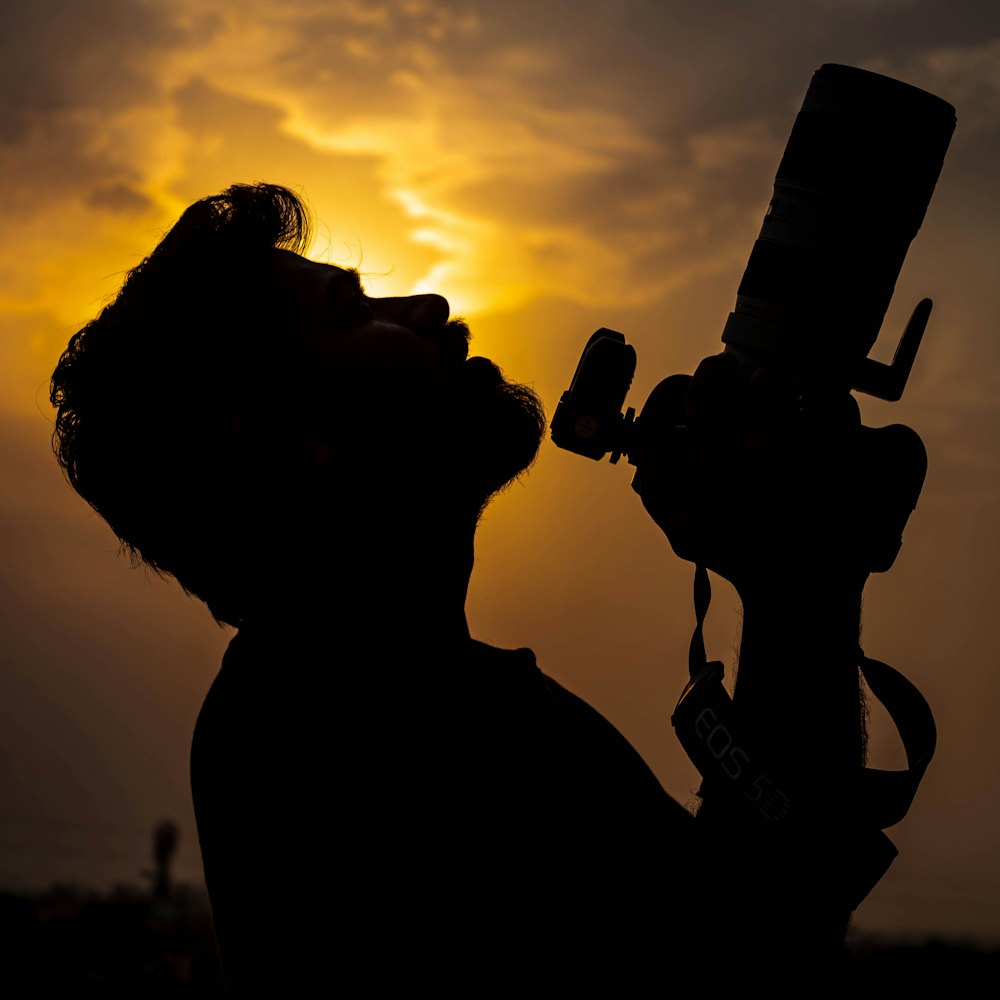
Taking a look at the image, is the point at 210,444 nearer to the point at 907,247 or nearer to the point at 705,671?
the point at 705,671

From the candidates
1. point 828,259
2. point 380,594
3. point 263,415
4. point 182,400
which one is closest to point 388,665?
point 380,594

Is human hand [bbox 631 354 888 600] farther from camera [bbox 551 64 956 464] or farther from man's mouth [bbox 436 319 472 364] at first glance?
man's mouth [bbox 436 319 472 364]

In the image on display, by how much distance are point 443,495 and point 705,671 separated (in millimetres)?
758

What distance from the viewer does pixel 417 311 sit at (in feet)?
10.0

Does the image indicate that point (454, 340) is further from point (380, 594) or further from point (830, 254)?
point (830, 254)

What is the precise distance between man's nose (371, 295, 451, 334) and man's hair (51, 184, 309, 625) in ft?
0.79

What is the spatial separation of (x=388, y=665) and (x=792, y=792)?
0.81 m

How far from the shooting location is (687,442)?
98.6 inches

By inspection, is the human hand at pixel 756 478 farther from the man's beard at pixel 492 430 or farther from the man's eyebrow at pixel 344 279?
the man's eyebrow at pixel 344 279

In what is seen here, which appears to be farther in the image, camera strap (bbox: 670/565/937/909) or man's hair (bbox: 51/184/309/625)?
man's hair (bbox: 51/184/309/625)

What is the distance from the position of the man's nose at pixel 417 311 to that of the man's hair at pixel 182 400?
9.4 inches

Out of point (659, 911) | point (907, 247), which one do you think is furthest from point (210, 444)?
point (907, 247)

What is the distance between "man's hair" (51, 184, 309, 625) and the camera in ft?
9.68

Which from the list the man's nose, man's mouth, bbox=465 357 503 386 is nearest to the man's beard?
man's mouth, bbox=465 357 503 386
